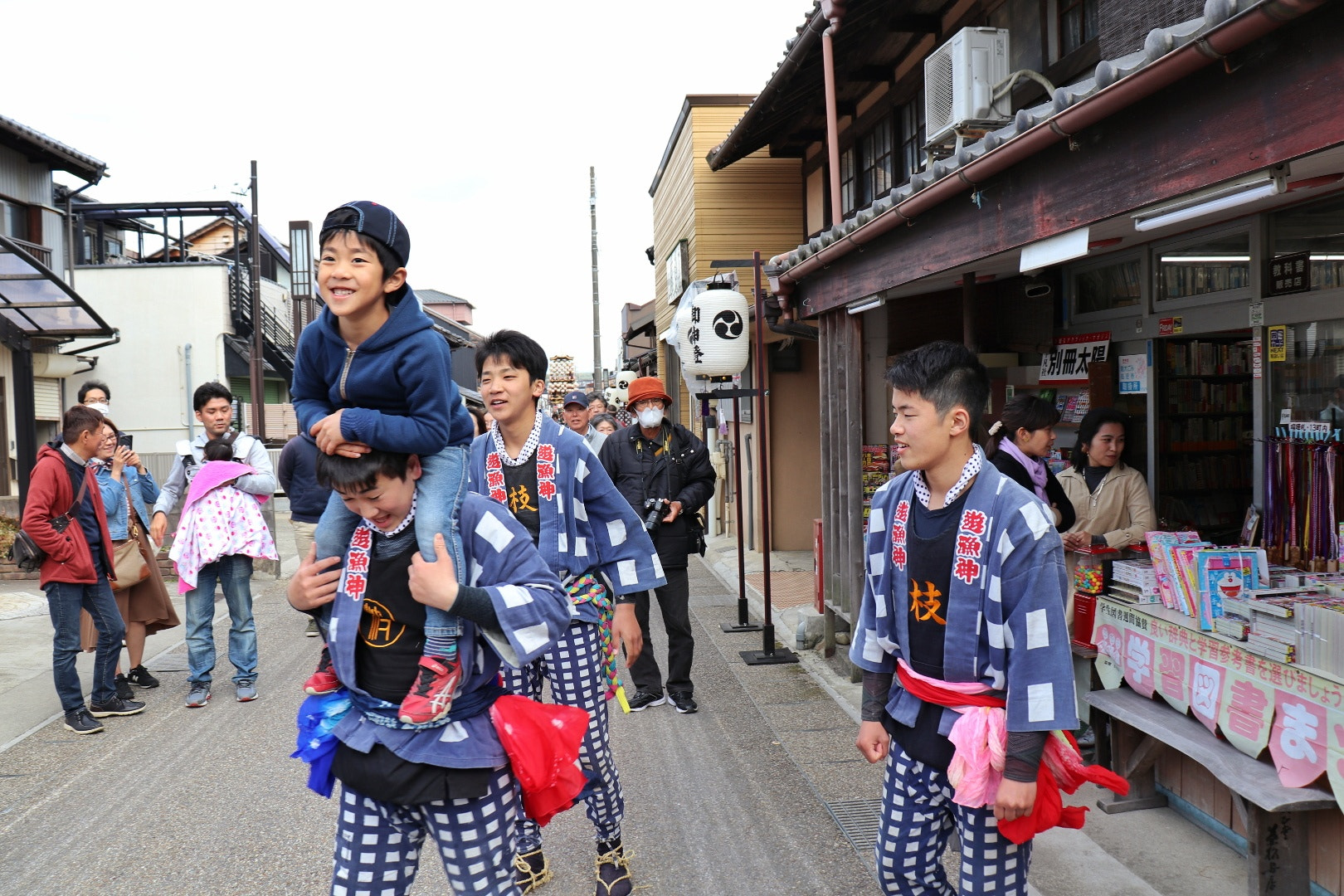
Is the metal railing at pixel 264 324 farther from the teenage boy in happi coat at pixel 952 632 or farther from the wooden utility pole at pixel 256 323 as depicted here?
the teenage boy in happi coat at pixel 952 632

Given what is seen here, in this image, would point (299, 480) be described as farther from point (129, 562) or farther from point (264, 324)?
point (264, 324)

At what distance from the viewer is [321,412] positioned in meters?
2.51

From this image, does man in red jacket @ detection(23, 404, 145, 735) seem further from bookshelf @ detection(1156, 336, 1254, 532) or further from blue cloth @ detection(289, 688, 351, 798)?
bookshelf @ detection(1156, 336, 1254, 532)

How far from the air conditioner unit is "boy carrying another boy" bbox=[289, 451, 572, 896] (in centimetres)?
531

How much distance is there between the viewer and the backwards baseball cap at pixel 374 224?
7.83 ft

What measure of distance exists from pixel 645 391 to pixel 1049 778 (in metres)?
4.72

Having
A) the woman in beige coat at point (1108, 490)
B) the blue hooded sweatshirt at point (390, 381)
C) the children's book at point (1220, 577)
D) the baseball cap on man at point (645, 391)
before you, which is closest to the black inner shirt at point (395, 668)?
the blue hooded sweatshirt at point (390, 381)

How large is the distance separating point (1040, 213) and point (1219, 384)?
11.3 feet

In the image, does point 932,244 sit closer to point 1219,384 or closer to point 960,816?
point 1219,384

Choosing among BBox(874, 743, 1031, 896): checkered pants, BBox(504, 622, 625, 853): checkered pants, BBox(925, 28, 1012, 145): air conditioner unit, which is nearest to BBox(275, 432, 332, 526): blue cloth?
BBox(504, 622, 625, 853): checkered pants

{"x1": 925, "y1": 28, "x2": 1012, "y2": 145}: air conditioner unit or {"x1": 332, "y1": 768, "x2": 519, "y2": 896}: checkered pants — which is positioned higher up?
{"x1": 925, "y1": 28, "x2": 1012, "y2": 145}: air conditioner unit

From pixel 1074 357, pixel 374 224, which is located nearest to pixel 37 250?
pixel 1074 357

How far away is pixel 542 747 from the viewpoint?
2482 mm

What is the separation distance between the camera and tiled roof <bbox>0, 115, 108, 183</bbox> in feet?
57.5
